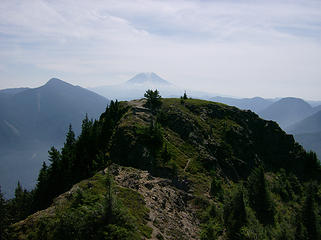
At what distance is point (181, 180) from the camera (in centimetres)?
5416

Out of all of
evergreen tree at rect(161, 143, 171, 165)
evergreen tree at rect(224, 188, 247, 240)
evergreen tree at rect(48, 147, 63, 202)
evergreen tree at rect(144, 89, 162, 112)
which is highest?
evergreen tree at rect(144, 89, 162, 112)

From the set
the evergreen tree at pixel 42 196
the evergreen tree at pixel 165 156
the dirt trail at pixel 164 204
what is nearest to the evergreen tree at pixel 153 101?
the evergreen tree at pixel 165 156

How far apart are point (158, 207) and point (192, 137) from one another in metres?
44.9

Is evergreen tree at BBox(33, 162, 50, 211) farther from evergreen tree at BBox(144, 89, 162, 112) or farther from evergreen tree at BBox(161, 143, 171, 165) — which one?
evergreen tree at BBox(144, 89, 162, 112)

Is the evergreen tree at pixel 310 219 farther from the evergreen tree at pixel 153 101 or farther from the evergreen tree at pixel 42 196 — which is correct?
the evergreen tree at pixel 42 196

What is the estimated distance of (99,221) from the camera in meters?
25.5

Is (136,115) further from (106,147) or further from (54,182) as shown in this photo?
(54,182)

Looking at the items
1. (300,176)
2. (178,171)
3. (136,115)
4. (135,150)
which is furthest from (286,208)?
(136,115)

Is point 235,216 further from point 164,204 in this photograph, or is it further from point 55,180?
point 55,180

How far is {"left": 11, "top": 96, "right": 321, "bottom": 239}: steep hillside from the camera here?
28.6 meters

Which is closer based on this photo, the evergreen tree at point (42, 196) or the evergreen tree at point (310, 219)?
the evergreen tree at point (310, 219)

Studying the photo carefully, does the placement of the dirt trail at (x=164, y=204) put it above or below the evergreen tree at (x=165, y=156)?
below

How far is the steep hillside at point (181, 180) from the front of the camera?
28562 millimetres

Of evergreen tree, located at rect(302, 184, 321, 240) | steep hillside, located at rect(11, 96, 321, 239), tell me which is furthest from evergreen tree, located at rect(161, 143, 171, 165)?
evergreen tree, located at rect(302, 184, 321, 240)
